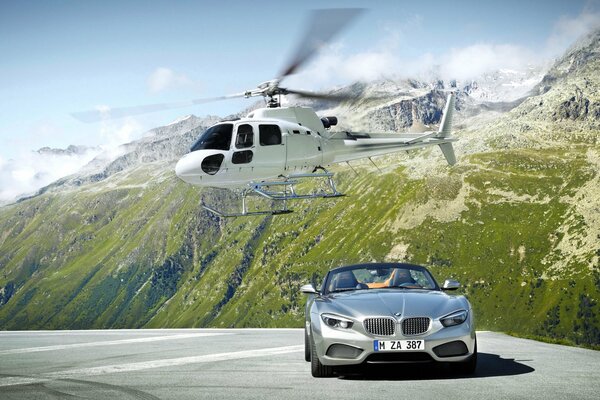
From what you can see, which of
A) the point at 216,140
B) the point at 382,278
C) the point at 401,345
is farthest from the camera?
A: the point at 216,140

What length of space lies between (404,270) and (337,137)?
25194 millimetres

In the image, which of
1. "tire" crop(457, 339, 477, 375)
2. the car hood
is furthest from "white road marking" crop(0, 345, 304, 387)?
"tire" crop(457, 339, 477, 375)

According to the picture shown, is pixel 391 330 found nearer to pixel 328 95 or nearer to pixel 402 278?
pixel 402 278

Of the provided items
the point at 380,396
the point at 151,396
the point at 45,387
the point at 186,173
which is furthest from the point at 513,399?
the point at 186,173

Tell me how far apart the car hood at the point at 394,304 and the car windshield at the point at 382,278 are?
88cm

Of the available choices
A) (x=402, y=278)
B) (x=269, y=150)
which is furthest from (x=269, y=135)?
(x=402, y=278)

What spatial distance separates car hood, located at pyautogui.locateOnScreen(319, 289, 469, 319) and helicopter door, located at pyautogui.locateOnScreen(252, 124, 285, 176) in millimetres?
22014

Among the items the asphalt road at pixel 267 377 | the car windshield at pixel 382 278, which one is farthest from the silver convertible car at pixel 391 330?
the car windshield at pixel 382 278

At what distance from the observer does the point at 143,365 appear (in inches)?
533

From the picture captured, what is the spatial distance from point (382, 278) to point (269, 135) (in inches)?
819

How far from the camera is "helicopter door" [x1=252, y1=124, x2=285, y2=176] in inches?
1316

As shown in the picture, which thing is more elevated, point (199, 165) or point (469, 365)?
point (199, 165)

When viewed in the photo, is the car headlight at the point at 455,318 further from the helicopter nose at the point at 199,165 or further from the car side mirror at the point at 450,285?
the helicopter nose at the point at 199,165

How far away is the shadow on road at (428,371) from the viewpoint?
1087 centimetres
